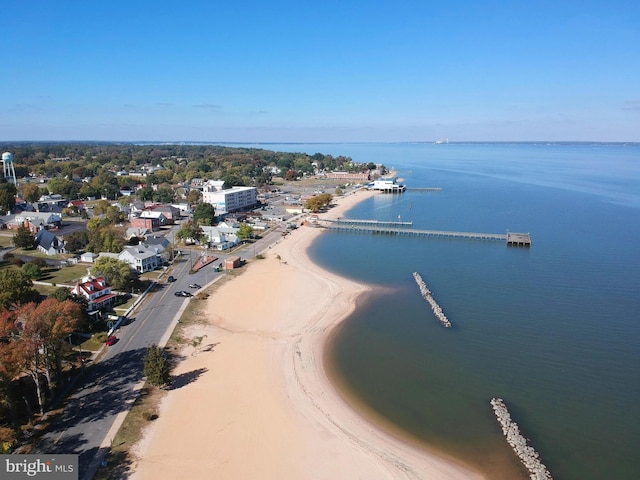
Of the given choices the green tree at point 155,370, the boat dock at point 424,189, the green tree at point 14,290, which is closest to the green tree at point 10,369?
the green tree at point 155,370

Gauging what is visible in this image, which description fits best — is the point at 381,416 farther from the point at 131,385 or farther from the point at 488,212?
the point at 488,212

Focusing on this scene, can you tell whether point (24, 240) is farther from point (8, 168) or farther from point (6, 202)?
point (8, 168)

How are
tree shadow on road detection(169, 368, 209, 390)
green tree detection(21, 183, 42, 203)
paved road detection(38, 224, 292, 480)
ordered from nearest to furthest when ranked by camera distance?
paved road detection(38, 224, 292, 480)
tree shadow on road detection(169, 368, 209, 390)
green tree detection(21, 183, 42, 203)

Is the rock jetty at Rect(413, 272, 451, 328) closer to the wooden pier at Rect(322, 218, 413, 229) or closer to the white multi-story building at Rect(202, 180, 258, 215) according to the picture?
the wooden pier at Rect(322, 218, 413, 229)

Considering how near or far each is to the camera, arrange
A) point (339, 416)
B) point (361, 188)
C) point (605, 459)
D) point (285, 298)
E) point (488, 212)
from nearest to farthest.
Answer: point (605, 459), point (339, 416), point (285, 298), point (488, 212), point (361, 188)

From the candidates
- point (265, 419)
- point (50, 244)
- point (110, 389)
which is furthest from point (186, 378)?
point (50, 244)

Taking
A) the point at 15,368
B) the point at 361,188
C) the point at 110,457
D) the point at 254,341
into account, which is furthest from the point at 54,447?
the point at 361,188

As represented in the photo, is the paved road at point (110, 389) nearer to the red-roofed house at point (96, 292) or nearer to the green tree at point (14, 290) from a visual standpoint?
the red-roofed house at point (96, 292)
